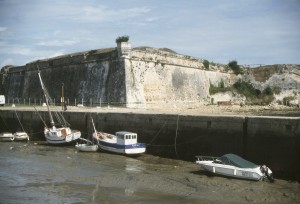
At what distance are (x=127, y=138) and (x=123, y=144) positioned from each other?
A: 1.33 feet

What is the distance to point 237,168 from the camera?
13992mm

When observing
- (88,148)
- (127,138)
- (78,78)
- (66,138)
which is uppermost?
(78,78)

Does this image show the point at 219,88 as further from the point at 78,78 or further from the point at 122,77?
the point at 78,78

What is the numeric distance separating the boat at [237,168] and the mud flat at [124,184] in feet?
0.88

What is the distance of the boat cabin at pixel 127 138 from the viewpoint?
63.0ft

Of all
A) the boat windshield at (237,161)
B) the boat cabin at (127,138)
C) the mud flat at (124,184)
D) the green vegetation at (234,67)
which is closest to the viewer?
the mud flat at (124,184)

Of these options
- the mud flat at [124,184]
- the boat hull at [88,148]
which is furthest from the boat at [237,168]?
the boat hull at [88,148]

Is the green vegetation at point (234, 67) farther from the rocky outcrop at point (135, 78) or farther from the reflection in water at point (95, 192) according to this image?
the reflection in water at point (95, 192)

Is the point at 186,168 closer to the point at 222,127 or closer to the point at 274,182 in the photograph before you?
the point at 222,127

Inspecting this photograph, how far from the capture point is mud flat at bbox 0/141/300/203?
11.8m

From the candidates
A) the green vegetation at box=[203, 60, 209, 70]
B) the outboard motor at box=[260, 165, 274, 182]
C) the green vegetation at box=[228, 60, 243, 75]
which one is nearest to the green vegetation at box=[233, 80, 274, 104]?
the green vegetation at box=[228, 60, 243, 75]

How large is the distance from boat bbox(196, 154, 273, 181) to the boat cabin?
5414 mm

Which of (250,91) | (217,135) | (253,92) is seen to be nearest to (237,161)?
(217,135)

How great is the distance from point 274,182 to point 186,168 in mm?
4098
